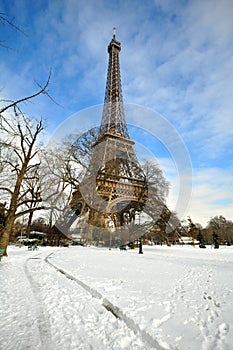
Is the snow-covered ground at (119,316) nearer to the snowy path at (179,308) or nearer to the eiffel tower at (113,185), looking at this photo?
the snowy path at (179,308)

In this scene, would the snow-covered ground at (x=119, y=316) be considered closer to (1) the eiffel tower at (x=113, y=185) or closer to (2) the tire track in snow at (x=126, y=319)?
(2) the tire track in snow at (x=126, y=319)

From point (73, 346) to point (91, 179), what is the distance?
20.2m

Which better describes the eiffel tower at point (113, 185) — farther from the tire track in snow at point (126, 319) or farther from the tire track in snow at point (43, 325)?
the tire track in snow at point (43, 325)

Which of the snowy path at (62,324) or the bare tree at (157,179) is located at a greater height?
the bare tree at (157,179)

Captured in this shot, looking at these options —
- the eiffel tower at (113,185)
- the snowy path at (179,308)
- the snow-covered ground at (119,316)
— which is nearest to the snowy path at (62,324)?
the snow-covered ground at (119,316)

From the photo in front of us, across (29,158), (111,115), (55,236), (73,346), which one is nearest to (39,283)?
(73,346)

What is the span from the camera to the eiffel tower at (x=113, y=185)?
2161 cm

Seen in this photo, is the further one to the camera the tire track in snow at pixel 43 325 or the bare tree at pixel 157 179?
the bare tree at pixel 157 179

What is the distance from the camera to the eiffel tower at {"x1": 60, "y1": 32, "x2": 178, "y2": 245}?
21.6 meters

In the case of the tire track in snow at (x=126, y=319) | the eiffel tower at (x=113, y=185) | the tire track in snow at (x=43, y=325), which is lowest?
the tire track in snow at (x=43, y=325)

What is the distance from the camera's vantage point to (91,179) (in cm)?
2220

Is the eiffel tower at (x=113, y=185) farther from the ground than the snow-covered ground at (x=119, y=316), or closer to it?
farther from the ground

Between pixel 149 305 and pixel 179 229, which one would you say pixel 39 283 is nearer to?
pixel 149 305

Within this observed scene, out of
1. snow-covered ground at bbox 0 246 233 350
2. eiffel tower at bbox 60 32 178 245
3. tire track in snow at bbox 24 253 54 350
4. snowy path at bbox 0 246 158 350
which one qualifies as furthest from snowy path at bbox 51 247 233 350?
eiffel tower at bbox 60 32 178 245
